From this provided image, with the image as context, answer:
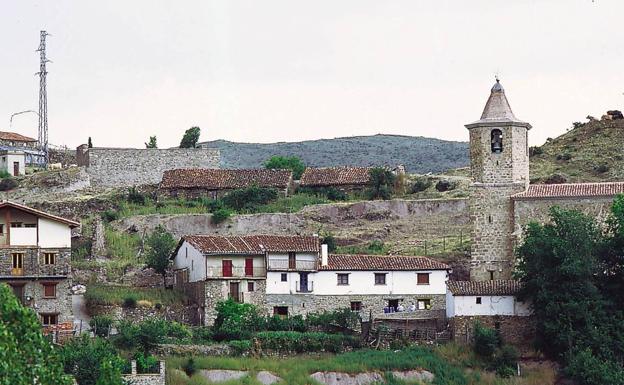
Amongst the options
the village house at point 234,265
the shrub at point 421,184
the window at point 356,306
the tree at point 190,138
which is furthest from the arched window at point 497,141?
the tree at point 190,138

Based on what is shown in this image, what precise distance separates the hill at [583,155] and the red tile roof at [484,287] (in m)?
20.9

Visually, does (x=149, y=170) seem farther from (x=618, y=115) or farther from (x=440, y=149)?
(x=440, y=149)

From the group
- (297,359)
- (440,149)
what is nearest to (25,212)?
(297,359)

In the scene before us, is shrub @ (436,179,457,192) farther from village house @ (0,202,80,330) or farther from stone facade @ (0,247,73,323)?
stone facade @ (0,247,73,323)

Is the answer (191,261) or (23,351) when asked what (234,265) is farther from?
(23,351)

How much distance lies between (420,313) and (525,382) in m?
7.34

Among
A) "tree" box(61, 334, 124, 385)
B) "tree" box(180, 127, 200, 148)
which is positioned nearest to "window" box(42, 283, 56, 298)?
"tree" box(61, 334, 124, 385)

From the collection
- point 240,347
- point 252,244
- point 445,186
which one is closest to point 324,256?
point 252,244

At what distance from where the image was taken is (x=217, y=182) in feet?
288

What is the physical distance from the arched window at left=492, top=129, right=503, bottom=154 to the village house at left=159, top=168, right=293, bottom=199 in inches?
676

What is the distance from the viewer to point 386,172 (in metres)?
88.3

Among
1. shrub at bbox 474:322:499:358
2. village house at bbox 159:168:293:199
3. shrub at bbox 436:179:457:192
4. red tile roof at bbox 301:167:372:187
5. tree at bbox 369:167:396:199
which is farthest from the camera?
shrub at bbox 436:179:457:192

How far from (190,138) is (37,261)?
32.6m

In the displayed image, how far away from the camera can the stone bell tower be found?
71.4 m
